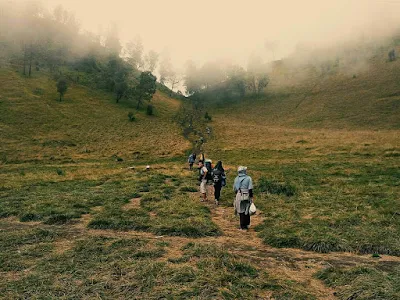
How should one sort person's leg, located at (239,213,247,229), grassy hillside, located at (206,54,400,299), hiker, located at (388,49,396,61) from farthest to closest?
hiker, located at (388,49,396,61), person's leg, located at (239,213,247,229), grassy hillside, located at (206,54,400,299)

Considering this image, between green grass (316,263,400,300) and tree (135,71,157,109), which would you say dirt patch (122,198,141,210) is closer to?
green grass (316,263,400,300)

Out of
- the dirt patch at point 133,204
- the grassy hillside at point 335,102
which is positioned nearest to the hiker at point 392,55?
the grassy hillside at point 335,102

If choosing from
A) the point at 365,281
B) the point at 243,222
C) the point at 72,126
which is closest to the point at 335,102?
the point at 72,126

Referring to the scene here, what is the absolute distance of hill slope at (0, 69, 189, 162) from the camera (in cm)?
4901

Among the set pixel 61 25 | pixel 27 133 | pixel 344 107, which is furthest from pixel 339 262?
pixel 61 25

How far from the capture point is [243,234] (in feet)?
34.6

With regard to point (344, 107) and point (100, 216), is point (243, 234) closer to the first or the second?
point (100, 216)

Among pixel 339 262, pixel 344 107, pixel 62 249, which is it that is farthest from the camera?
pixel 344 107

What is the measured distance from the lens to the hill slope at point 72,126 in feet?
161

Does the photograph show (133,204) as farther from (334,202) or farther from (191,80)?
(191,80)

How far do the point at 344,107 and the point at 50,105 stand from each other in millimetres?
80630

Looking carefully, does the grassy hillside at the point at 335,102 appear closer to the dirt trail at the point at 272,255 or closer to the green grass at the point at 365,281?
the dirt trail at the point at 272,255

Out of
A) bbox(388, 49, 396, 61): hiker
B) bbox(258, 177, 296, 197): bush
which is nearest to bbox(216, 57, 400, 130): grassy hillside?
bbox(388, 49, 396, 61): hiker

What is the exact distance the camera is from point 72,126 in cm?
6544
